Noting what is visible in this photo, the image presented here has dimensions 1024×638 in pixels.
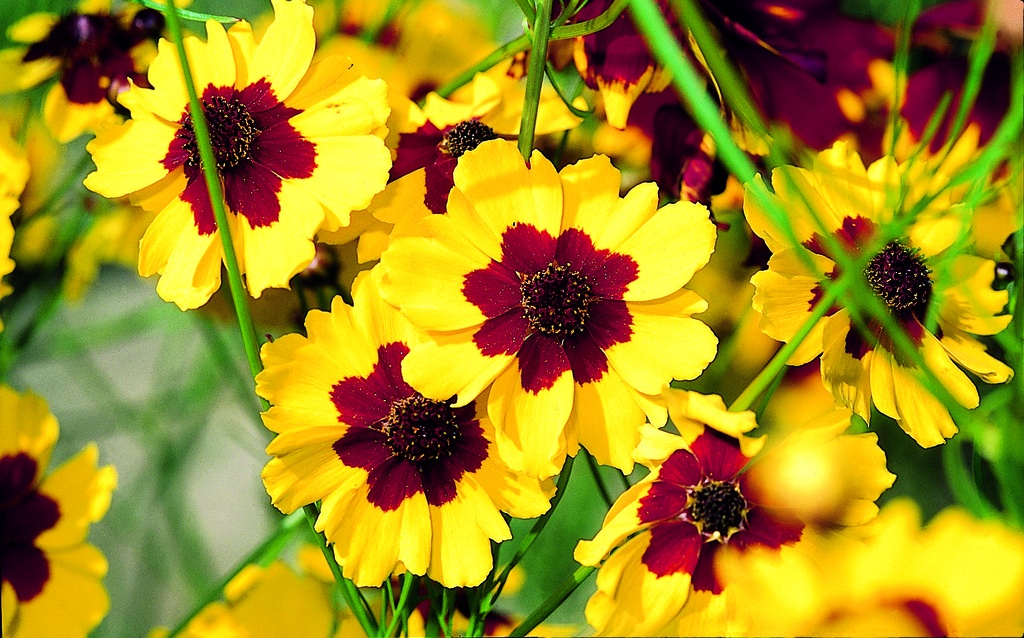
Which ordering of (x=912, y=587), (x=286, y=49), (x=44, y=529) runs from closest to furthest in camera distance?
(x=912, y=587)
(x=286, y=49)
(x=44, y=529)

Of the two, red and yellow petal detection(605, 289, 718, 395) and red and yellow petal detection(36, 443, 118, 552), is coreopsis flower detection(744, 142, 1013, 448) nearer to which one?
red and yellow petal detection(605, 289, 718, 395)

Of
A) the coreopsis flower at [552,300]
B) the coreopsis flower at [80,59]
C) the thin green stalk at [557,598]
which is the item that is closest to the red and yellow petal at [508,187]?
the coreopsis flower at [552,300]

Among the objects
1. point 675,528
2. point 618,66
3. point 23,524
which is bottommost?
point 23,524

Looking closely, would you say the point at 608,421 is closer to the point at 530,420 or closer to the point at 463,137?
the point at 530,420

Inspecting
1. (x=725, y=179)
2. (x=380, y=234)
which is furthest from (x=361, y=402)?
(x=725, y=179)

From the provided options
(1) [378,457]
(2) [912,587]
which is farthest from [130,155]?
(2) [912,587]

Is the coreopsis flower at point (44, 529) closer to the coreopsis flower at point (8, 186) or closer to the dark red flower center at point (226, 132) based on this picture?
the coreopsis flower at point (8, 186)

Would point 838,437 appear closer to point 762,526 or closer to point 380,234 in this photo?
point 762,526
